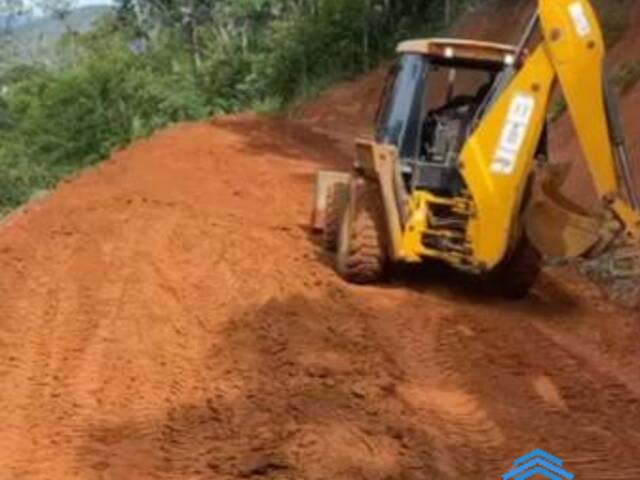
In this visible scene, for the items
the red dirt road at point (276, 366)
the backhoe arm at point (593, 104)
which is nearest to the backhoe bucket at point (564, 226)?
the backhoe arm at point (593, 104)

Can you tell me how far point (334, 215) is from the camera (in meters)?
11.9

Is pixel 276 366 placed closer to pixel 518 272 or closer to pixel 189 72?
pixel 518 272

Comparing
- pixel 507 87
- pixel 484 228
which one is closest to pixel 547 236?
pixel 484 228

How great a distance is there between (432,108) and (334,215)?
1.74 m

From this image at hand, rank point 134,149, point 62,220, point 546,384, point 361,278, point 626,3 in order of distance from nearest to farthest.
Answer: point 546,384, point 361,278, point 62,220, point 134,149, point 626,3

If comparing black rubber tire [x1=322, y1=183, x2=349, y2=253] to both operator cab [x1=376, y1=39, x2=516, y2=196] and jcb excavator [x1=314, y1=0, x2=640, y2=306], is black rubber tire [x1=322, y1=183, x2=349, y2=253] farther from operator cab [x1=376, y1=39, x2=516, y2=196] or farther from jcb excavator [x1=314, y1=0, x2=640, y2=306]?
operator cab [x1=376, y1=39, x2=516, y2=196]

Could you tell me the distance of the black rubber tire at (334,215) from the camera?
38.9ft

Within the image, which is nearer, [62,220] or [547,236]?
[547,236]

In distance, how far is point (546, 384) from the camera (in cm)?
833

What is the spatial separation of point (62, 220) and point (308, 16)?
28.8m

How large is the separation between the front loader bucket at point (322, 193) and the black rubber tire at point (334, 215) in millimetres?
314

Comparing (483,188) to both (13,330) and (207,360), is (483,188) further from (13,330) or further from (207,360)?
(13,330)

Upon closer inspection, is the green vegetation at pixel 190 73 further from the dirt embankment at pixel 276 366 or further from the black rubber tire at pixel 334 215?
the dirt embankment at pixel 276 366
